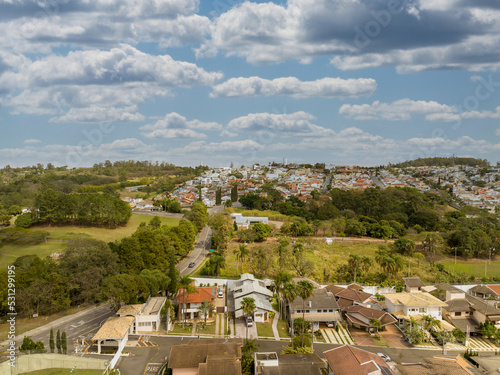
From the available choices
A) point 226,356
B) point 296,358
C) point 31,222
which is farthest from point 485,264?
point 31,222

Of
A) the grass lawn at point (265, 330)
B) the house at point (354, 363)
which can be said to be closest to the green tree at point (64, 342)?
the grass lawn at point (265, 330)

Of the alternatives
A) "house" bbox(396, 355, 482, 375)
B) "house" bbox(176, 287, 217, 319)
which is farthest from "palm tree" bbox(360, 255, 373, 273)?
"house" bbox(396, 355, 482, 375)

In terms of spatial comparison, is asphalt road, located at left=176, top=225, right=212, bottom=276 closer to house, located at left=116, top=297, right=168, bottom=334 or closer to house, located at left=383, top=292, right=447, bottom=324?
house, located at left=116, top=297, right=168, bottom=334

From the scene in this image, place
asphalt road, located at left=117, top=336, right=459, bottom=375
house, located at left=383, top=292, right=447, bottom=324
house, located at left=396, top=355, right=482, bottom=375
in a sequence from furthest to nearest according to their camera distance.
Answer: house, located at left=383, top=292, right=447, bottom=324 < asphalt road, located at left=117, top=336, right=459, bottom=375 < house, located at left=396, top=355, right=482, bottom=375

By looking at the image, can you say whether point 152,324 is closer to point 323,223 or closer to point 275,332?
point 275,332

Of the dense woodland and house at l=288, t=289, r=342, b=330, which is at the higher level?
the dense woodland

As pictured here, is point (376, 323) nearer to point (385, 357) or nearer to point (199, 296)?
point (385, 357)
